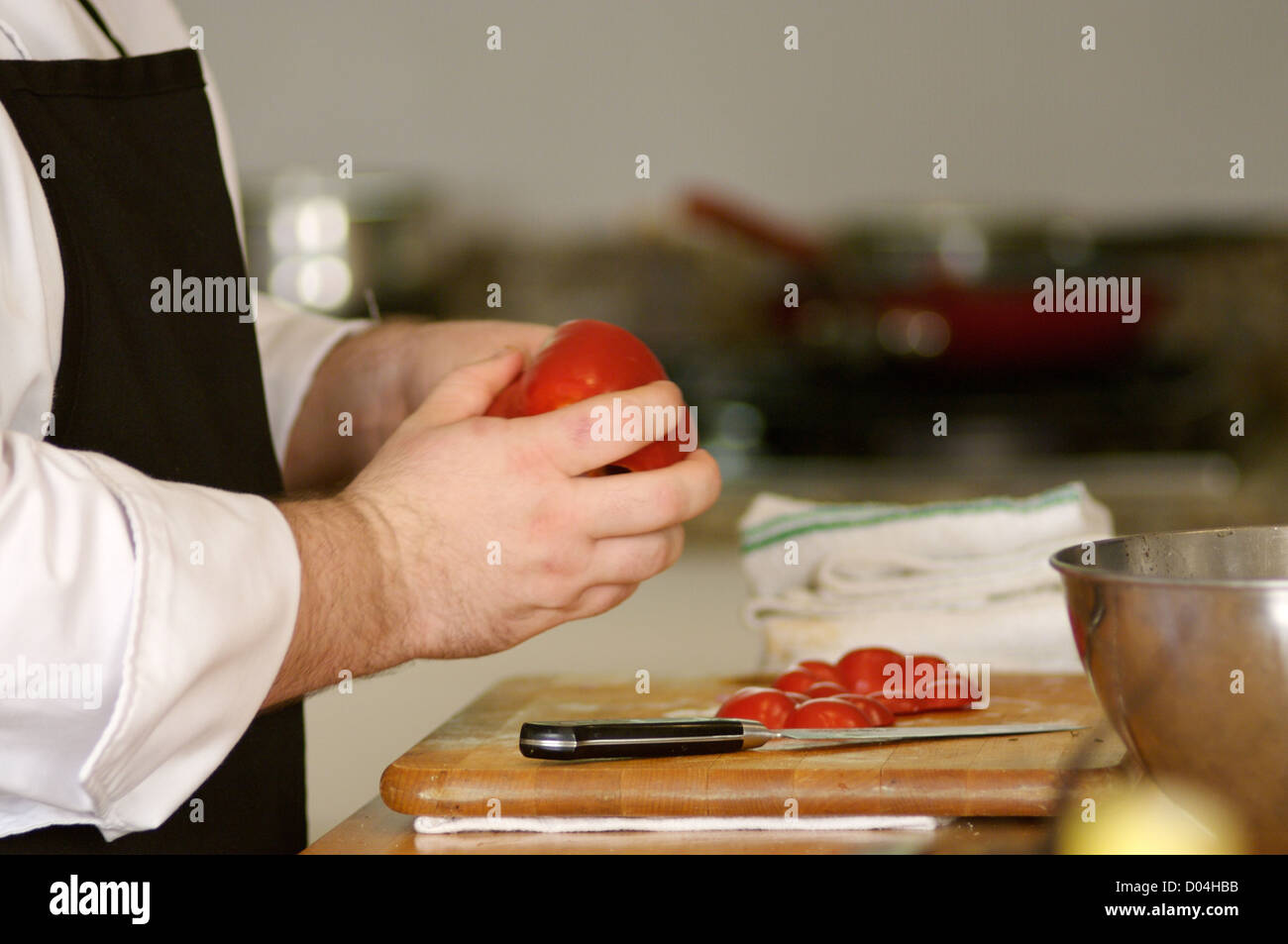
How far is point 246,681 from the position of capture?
0.55 metres

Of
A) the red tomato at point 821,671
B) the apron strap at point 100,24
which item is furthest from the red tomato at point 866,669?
the apron strap at point 100,24

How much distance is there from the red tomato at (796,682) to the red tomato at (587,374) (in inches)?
5.7

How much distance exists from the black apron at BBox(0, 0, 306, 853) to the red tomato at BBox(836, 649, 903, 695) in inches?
13.5

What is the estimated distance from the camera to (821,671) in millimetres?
805

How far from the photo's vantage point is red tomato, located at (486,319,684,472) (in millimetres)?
734

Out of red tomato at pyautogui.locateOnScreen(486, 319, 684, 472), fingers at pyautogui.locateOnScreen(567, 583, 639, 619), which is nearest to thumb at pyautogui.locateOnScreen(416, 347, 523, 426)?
red tomato at pyautogui.locateOnScreen(486, 319, 684, 472)

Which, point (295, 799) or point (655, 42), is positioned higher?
A: point (655, 42)

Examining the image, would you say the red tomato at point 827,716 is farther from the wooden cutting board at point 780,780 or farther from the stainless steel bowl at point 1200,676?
the stainless steel bowl at point 1200,676

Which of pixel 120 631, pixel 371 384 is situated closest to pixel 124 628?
pixel 120 631

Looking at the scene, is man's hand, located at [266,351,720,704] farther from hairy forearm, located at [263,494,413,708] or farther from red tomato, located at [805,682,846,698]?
red tomato, located at [805,682,846,698]
